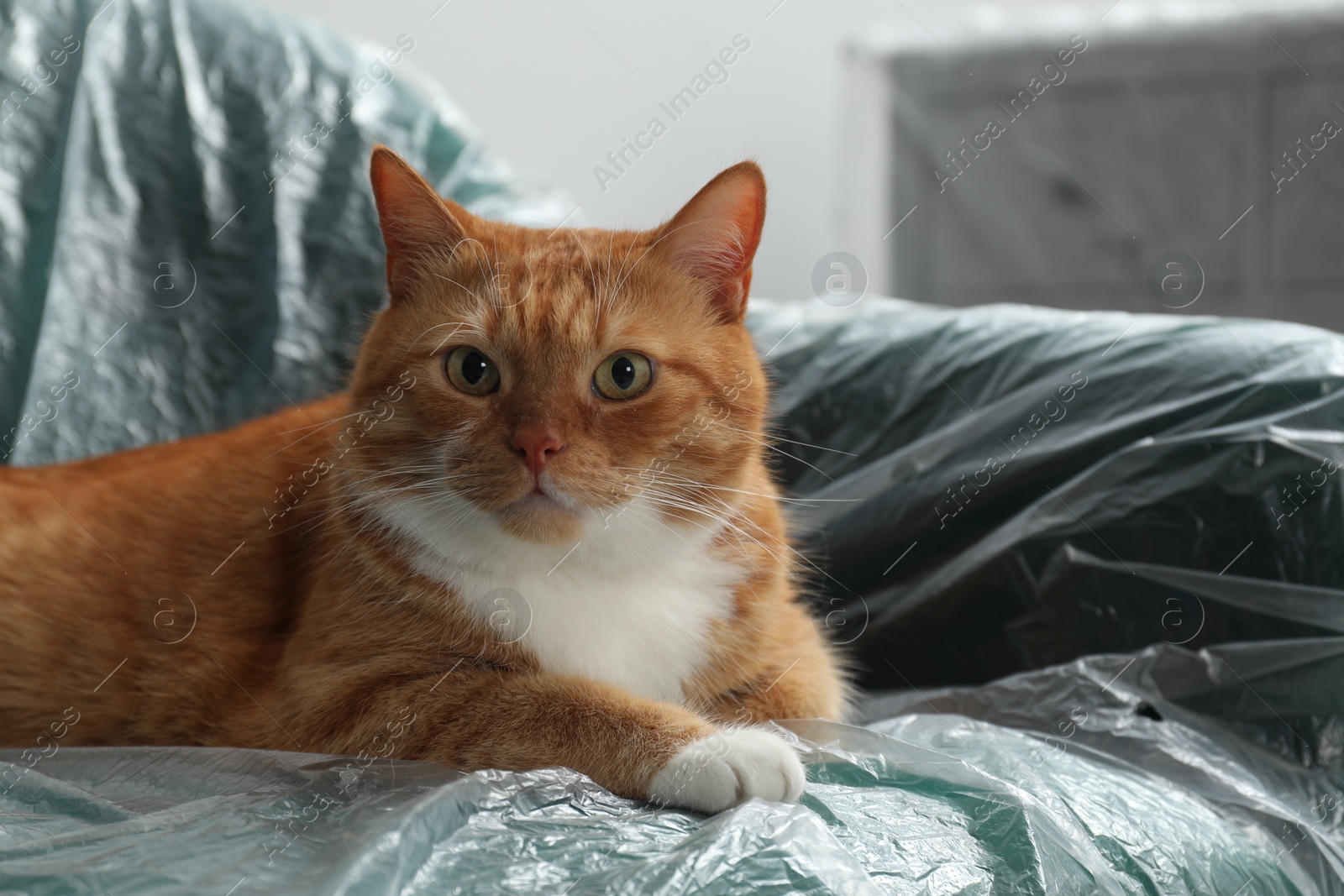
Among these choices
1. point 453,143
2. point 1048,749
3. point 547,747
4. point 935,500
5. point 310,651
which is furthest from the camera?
point 453,143

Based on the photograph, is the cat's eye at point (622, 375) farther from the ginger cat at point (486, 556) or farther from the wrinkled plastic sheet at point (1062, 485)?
the wrinkled plastic sheet at point (1062, 485)

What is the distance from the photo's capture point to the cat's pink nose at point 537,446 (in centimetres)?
116

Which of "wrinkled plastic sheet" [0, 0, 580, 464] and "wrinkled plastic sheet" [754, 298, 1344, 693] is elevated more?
"wrinkled plastic sheet" [0, 0, 580, 464]

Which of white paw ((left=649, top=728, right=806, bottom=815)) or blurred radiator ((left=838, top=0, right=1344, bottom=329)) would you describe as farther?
blurred radiator ((left=838, top=0, right=1344, bottom=329))

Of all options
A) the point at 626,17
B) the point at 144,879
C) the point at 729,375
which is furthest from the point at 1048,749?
the point at 626,17

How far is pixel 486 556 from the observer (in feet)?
4.20

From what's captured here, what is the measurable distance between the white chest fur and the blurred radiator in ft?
9.12

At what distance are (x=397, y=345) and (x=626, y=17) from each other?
2.64 metres

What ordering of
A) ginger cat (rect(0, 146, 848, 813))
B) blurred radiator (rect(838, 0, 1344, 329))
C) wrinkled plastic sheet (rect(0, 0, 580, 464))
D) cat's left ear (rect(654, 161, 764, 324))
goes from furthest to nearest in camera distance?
blurred radiator (rect(838, 0, 1344, 329)) < wrinkled plastic sheet (rect(0, 0, 580, 464)) < cat's left ear (rect(654, 161, 764, 324)) < ginger cat (rect(0, 146, 848, 813))

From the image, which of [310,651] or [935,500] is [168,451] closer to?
[310,651]

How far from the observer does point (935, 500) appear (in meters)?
1.91

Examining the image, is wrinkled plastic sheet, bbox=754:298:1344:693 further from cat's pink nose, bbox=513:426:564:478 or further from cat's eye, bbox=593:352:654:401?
cat's pink nose, bbox=513:426:564:478

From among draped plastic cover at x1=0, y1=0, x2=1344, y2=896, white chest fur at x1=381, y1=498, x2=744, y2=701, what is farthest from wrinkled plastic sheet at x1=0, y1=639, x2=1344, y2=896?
white chest fur at x1=381, y1=498, x2=744, y2=701

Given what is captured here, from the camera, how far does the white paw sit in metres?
1.07
